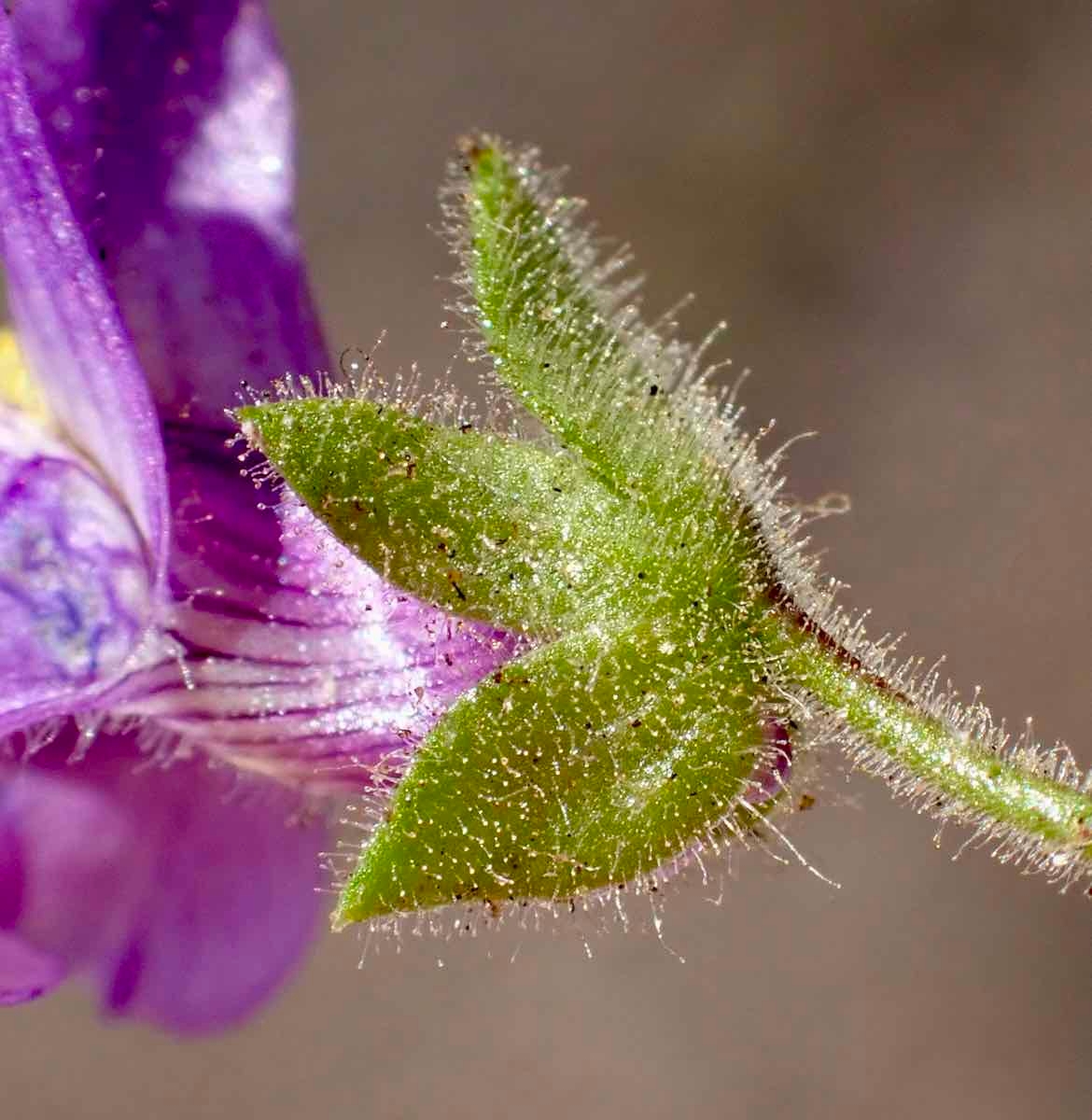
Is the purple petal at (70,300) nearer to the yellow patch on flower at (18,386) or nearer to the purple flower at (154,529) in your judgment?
the purple flower at (154,529)

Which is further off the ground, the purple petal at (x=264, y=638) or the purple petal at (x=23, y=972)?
the purple petal at (x=264, y=638)

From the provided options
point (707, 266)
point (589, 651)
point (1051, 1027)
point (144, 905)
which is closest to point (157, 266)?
point (589, 651)

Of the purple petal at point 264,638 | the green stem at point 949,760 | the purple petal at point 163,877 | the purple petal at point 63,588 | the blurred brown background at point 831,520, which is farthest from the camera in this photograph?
the blurred brown background at point 831,520

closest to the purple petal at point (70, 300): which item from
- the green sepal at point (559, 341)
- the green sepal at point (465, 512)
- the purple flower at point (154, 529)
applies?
the purple flower at point (154, 529)

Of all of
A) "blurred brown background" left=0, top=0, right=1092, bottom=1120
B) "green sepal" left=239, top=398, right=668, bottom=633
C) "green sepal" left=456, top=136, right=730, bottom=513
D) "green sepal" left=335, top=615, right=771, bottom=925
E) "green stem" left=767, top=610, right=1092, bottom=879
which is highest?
"green sepal" left=456, top=136, right=730, bottom=513

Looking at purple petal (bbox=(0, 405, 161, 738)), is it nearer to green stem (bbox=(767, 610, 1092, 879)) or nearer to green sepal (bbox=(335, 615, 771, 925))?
green sepal (bbox=(335, 615, 771, 925))

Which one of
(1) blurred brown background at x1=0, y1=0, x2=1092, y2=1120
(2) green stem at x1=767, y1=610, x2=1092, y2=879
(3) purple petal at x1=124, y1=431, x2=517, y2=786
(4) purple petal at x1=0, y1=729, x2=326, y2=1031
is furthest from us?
(1) blurred brown background at x1=0, y1=0, x2=1092, y2=1120

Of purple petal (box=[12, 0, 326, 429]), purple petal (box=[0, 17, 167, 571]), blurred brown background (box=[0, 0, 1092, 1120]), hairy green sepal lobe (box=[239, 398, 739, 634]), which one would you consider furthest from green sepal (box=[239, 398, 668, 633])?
blurred brown background (box=[0, 0, 1092, 1120])
